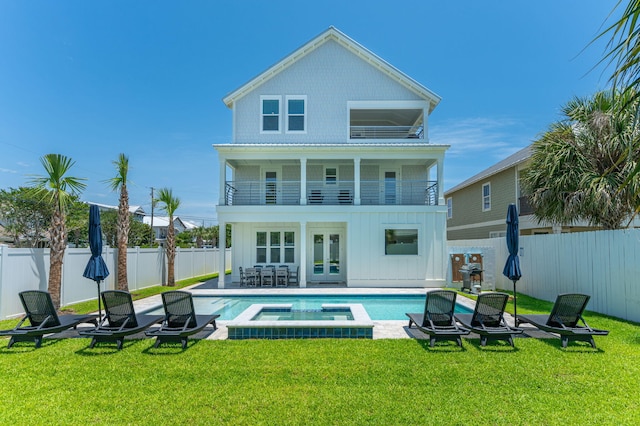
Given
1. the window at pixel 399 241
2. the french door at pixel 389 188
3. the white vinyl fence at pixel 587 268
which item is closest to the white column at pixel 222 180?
the window at pixel 399 241

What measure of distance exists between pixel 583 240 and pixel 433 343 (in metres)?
6.98

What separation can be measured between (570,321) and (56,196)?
12.9 m

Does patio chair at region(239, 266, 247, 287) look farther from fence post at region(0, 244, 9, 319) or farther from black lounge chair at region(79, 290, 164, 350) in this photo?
black lounge chair at region(79, 290, 164, 350)

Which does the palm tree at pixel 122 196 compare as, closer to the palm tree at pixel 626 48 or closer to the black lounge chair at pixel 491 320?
the black lounge chair at pixel 491 320

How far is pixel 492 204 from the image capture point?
70.6ft

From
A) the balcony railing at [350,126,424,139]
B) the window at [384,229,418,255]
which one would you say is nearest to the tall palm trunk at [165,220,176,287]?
the window at [384,229,418,255]

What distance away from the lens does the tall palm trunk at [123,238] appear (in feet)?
41.3

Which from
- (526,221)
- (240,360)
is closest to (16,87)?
(240,360)

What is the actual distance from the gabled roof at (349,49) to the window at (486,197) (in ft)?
28.2

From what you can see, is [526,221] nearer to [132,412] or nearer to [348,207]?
[348,207]

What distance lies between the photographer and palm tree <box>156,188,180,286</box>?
15.8 meters

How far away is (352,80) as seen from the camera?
1678 cm

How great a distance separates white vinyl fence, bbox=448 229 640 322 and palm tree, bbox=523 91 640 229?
134 cm

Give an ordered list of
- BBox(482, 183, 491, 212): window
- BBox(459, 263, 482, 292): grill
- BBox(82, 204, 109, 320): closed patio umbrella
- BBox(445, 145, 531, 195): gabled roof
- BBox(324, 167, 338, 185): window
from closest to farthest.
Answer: BBox(82, 204, 109, 320): closed patio umbrella → BBox(459, 263, 482, 292): grill → BBox(324, 167, 338, 185): window → BBox(445, 145, 531, 195): gabled roof → BBox(482, 183, 491, 212): window
